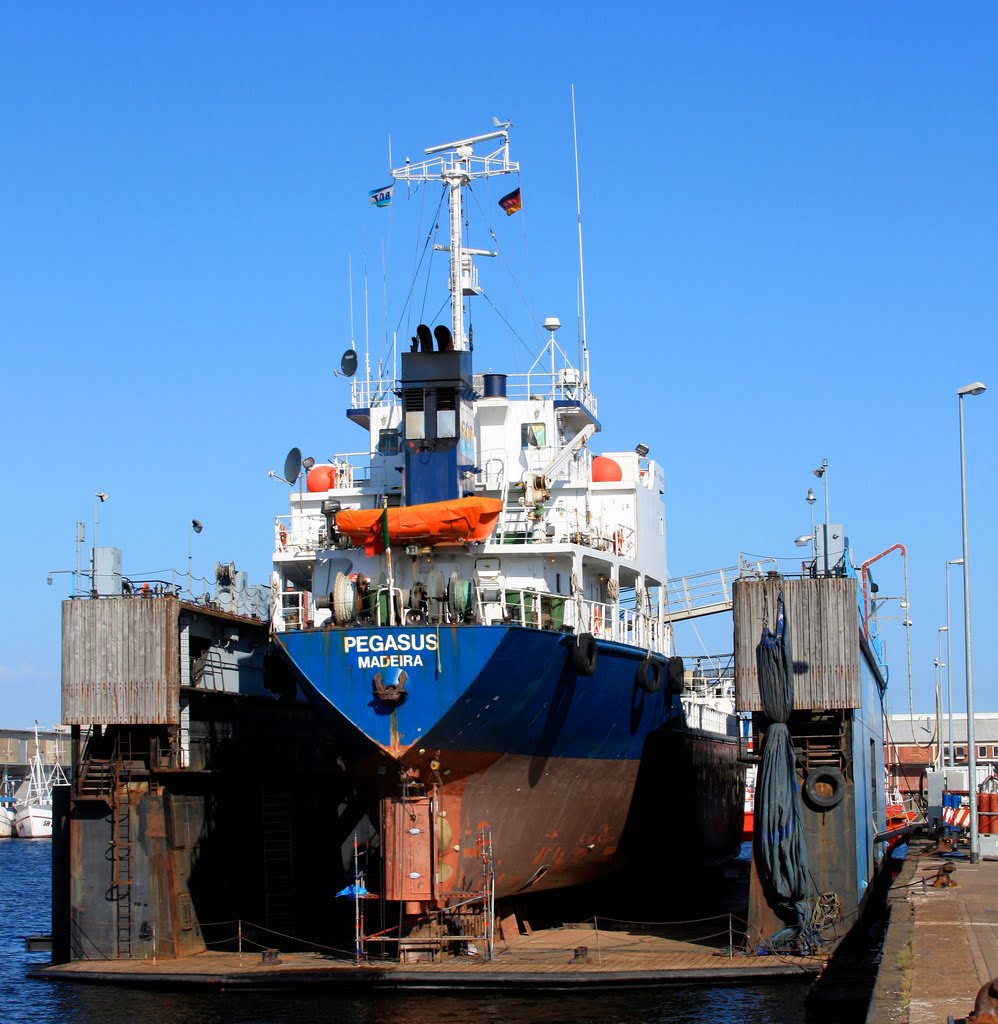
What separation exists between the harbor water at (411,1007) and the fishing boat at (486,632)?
2137 mm

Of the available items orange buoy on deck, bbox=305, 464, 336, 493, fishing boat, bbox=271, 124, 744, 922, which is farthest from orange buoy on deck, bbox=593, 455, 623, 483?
orange buoy on deck, bbox=305, 464, 336, 493

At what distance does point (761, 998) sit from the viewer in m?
20.0

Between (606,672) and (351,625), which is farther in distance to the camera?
Result: (606,672)

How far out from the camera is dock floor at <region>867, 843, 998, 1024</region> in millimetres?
12734

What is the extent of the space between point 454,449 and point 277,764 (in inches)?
289

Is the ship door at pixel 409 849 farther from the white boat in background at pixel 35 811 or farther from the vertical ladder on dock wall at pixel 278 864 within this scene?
the white boat in background at pixel 35 811

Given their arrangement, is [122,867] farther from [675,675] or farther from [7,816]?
[7,816]

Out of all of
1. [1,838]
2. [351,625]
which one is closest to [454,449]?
[351,625]

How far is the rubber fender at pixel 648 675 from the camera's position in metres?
26.3

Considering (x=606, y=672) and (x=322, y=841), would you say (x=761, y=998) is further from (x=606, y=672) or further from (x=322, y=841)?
(x=322, y=841)

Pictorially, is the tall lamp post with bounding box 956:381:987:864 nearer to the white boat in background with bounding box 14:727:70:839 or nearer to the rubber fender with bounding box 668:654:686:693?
the rubber fender with bounding box 668:654:686:693

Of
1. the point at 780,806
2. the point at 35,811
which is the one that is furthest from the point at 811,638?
the point at 35,811

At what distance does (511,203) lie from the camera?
103 ft

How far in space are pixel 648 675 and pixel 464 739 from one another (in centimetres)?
516
